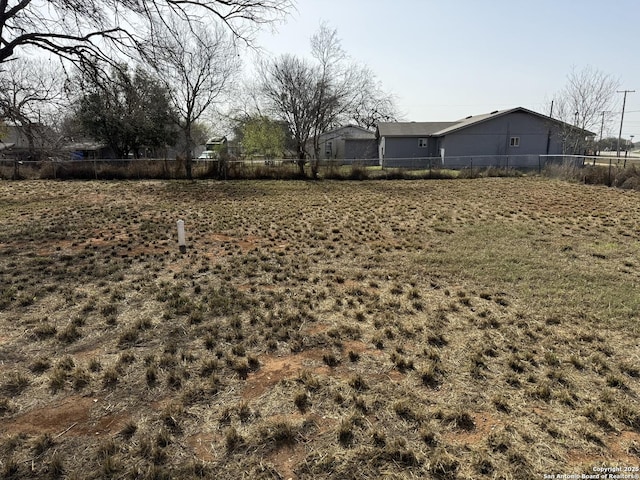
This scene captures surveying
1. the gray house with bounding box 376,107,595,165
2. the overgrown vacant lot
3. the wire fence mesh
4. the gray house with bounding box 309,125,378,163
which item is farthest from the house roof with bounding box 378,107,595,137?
the overgrown vacant lot

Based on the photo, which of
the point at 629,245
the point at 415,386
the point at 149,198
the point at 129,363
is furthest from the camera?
the point at 149,198

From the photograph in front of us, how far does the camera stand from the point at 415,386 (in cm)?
305

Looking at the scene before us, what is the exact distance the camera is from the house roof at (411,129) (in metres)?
33.1

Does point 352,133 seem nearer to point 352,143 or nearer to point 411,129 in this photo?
point 352,143

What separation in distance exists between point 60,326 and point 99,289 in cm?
109

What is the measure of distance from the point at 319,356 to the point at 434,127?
34971mm

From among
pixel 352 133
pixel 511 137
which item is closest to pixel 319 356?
pixel 511 137

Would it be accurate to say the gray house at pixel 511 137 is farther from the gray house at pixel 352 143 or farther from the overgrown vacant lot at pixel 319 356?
the overgrown vacant lot at pixel 319 356

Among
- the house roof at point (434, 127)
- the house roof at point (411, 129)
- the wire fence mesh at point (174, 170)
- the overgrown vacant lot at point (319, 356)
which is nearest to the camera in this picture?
the overgrown vacant lot at point (319, 356)

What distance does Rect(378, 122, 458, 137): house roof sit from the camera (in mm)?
33125

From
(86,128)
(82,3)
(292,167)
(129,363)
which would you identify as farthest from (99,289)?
(86,128)

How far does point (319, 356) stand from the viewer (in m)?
3.53

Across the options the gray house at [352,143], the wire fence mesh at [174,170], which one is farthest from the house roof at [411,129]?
the wire fence mesh at [174,170]

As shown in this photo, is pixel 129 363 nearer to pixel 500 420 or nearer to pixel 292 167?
pixel 500 420
